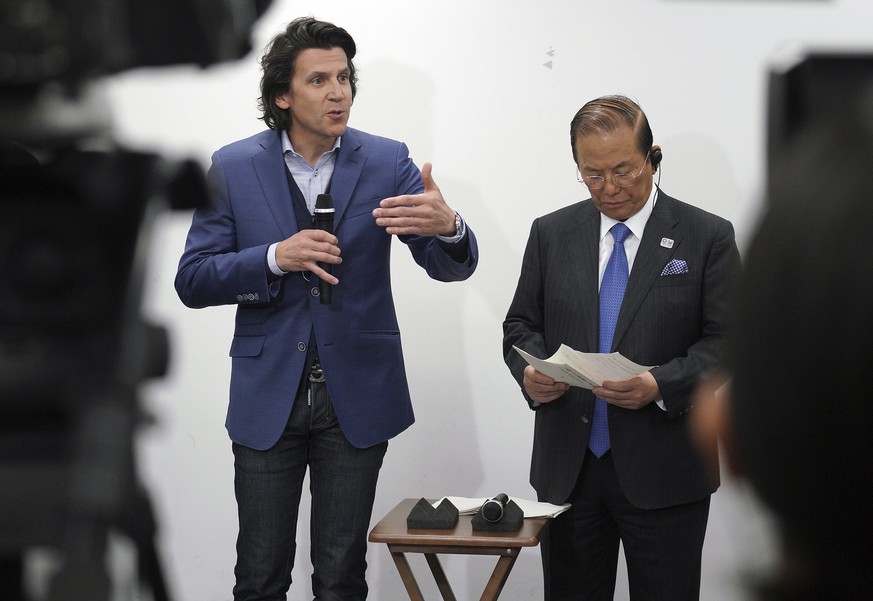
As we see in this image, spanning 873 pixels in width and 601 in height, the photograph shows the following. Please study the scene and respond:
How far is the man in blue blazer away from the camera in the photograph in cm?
255

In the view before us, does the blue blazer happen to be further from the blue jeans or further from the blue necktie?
the blue necktie

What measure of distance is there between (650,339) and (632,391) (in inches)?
7.1

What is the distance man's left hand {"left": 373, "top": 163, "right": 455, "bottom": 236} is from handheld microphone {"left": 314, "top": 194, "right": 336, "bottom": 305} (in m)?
0.11

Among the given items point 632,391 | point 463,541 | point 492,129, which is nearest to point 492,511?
point 463,541

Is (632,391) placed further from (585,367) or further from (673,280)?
(673,280)

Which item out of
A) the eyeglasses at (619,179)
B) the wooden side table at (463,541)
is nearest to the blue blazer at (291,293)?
the wooden side table at (463,541)

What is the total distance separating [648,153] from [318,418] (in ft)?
3.56

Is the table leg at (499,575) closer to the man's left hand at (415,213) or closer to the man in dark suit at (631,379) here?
the man in dark suit at (631,379)

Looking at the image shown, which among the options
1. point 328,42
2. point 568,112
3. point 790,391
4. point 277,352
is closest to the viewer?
point 790,391

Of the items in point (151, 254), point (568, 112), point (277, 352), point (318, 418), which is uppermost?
point (568, 112)

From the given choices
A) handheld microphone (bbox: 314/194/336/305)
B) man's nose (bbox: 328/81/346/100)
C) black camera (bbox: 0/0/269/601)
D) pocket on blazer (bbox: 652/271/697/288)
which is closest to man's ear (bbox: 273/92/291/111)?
man's nose (bbox: 328/81/346/100)

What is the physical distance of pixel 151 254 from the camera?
0.68 m

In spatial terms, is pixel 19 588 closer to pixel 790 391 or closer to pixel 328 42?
pixel 790 391

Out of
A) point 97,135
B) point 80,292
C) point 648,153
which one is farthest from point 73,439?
point 648,153
